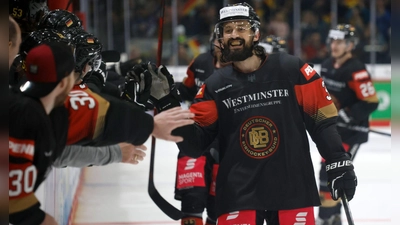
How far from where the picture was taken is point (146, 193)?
6.01 meters

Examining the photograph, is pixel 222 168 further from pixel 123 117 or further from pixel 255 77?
pixel 123 117

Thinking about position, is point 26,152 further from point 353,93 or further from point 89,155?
point 353,93

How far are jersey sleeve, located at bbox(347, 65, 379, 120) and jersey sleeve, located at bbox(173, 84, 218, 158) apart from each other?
2458 millimetres

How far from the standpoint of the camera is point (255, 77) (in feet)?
9.81

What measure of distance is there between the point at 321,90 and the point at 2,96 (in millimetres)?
1487

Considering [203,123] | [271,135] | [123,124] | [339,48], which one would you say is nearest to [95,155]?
[123,124]

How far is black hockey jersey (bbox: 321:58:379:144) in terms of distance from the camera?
5305mm

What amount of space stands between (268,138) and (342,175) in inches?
12.3

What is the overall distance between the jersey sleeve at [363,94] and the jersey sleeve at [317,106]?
2.37 m

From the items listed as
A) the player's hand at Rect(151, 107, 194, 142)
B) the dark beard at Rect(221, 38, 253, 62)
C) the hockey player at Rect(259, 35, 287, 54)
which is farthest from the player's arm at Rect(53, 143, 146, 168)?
the hockey player at Rect(259, 35, 287, 54)

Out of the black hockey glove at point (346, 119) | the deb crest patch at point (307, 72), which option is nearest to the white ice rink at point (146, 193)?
the black hockey glove at point (346, 119)

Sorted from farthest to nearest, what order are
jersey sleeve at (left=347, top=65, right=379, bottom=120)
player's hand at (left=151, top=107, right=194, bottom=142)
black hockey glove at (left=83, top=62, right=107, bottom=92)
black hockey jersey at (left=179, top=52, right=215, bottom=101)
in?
jersey sleeve at (left=347, top=65, right=379, bottom=120), black hockey jersey at (left=179, top=52, right=215, bottom=101), black hockey glove at (left=83, top=62, right=107, bottom=92), player's hand at (left=151, top=107, right=194, bottom=142)

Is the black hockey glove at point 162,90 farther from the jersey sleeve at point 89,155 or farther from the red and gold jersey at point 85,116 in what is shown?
the red and gold jersey at point 85,116

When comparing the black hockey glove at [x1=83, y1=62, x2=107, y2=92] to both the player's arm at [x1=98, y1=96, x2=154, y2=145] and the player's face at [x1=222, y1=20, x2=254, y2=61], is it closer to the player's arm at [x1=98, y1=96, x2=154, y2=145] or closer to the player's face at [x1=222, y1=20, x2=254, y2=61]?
the player's face at [x1=222, y1=20, x2=254, y2=61]
